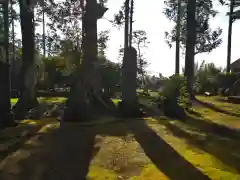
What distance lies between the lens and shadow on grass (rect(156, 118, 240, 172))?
6.55 m

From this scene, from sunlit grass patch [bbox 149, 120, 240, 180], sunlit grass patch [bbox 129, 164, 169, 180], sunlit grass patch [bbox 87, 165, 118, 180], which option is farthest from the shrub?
sunlit grass patch [bbox 87, 165, 118, 180]

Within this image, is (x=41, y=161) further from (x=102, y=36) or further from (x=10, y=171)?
(x=102, y=36)

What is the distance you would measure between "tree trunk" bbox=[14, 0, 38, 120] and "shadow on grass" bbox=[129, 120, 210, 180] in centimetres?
770

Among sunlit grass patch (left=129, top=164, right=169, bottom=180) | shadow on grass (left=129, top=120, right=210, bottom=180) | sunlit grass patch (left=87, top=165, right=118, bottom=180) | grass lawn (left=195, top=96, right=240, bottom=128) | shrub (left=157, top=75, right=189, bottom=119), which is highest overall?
shrub (left=157, top=75, right=189, bottom=119)

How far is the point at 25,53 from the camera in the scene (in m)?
16.0

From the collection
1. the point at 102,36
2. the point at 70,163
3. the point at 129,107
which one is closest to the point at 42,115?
the point at 129,107

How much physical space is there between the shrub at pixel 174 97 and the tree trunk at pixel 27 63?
643 cm

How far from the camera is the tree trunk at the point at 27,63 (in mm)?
15359

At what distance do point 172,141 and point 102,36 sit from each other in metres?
20.4

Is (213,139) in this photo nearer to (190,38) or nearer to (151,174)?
(151,174)

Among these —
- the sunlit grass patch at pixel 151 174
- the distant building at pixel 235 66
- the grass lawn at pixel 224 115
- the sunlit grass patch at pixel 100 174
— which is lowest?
the sunlit grass patch at pixel 100 174

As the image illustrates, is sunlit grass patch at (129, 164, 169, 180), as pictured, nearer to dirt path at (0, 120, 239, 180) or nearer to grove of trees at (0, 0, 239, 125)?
dirt path at (0, 120, 239, 180)

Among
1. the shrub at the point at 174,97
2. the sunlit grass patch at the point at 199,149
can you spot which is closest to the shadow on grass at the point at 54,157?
the sunlit grass patch at the point at 199,149

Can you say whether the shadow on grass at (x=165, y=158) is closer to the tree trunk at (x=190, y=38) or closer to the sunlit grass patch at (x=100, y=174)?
the sunlit grass patch at (x=100, y=174)
